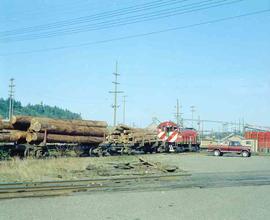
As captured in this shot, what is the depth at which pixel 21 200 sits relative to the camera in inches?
395

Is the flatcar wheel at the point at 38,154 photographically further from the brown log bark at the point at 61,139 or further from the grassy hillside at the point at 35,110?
the grassy hillside at the point at 35,110

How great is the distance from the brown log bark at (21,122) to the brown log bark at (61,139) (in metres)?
0.67

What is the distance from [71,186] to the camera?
12.6m

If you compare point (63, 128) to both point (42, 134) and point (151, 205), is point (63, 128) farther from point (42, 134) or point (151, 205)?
point (151, 205)

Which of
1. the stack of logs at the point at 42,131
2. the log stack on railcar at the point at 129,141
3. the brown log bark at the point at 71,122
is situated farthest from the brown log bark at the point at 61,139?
the log stack on railcar at the point at 129,141

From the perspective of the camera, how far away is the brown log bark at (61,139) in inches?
924

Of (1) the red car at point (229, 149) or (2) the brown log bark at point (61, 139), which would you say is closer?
(2) the brown log bark at point (61, 139)

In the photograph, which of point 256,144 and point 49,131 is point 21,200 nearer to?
point 49,131

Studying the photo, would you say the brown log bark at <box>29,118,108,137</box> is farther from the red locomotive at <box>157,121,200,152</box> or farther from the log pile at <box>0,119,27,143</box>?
the red locomotive at <box>157,121,200,152</box>

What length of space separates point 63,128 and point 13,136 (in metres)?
3.25

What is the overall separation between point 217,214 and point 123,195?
3094 mm

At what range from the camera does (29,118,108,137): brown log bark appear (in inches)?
932

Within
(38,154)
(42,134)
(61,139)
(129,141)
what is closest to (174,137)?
(129,141)

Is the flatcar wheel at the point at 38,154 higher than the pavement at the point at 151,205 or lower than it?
higher
